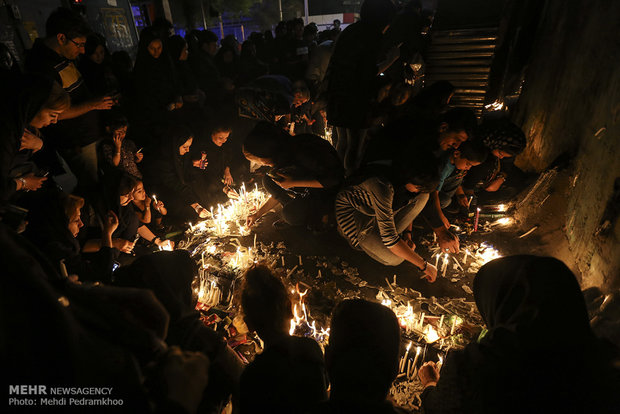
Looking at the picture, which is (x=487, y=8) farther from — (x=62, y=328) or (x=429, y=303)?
(x=62, y=328)

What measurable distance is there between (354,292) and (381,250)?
23.3 inches

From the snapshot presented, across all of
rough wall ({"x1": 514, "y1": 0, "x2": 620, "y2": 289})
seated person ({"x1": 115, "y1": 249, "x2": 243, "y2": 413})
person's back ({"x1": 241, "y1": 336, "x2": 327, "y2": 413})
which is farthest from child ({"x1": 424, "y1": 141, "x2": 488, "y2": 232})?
seated person ({"x1": 115, "y1": 249, "x2": 243, "y2": 413})

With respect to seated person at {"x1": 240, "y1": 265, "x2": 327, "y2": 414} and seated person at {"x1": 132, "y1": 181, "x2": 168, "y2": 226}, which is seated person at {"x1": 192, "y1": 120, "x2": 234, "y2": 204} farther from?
seated person at {"x1": 240, "y1": 265, "x2": 327, "y2": 414}

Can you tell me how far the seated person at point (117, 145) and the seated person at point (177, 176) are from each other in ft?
1.12

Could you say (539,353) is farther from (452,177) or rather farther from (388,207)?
(452,177)

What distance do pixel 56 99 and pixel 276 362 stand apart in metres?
2.31

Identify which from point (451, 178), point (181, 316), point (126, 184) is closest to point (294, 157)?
point (126, 184)

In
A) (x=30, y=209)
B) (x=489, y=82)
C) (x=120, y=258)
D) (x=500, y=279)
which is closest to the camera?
(x=500, y=279)

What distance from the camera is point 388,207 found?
2.95 meters

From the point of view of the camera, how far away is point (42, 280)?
0.91m

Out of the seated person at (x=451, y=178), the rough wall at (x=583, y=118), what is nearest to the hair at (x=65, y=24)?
the seated person at (x=451, y=178)

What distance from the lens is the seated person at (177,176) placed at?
457cm

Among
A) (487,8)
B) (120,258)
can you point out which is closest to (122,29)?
(120,258)

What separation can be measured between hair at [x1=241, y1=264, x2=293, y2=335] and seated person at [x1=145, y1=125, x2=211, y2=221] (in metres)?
3.03
